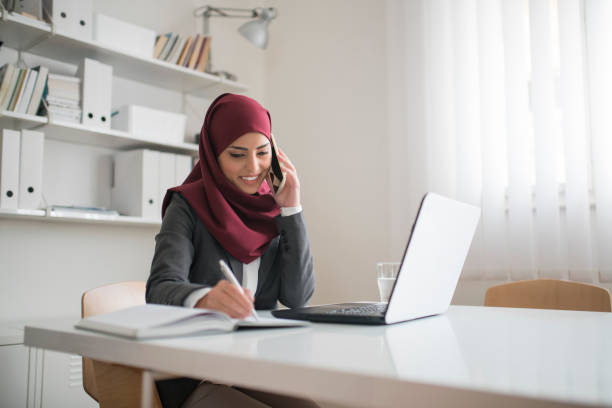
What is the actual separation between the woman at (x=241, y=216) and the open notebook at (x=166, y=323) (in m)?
0.38

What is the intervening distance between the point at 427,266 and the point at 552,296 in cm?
91

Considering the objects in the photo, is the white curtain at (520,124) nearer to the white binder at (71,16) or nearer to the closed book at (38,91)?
the white binder at (71,16)

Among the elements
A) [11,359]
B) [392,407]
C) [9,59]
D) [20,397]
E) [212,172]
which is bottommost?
[20,397]

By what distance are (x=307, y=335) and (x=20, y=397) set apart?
154cm

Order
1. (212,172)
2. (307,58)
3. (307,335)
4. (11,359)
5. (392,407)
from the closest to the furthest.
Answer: (392,407) → (307,335) → (212,172) → (11,359) → (307,58)

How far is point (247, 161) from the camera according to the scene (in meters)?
1.34

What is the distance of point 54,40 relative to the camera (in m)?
2.18

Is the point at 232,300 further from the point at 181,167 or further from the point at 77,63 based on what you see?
the point at 77,63

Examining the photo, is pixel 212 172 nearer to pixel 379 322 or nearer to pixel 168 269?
pixel 168 269

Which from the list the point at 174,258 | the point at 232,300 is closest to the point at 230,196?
the point at 174,258

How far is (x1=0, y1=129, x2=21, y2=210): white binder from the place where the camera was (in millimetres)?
1984

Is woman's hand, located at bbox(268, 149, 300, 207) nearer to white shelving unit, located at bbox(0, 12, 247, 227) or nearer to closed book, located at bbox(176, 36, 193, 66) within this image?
white shelving unit, located at bbox(0, 12, 247, 227)

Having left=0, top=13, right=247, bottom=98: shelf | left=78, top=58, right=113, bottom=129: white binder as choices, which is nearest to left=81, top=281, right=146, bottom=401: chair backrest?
left=78, top=58, right=113, bottom=129: white binder

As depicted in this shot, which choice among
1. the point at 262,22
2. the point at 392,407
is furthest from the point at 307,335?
the point at 262,22
